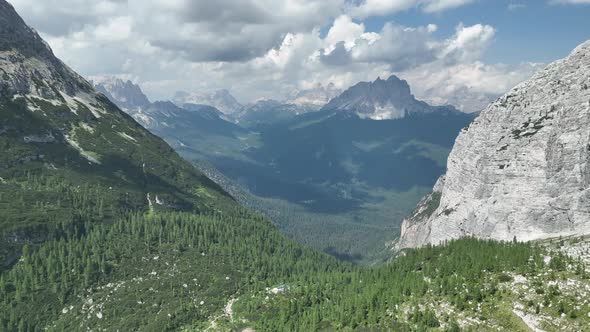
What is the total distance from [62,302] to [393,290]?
118m

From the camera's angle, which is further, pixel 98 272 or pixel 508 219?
Result: pixel 508 219

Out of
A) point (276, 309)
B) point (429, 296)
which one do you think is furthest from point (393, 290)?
point (276, 309)

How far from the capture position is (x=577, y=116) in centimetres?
17775

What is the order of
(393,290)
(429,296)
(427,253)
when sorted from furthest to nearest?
(427,253), (393,290), (429,296)

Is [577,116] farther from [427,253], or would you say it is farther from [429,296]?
[429,296]

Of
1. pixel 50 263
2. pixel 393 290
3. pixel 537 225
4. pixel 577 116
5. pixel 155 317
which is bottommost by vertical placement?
pixel 155 317

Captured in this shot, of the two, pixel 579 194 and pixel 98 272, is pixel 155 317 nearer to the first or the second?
pixel 98 272

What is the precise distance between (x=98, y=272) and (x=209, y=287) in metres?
43.4

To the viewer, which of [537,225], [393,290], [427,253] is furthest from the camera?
[537,225]

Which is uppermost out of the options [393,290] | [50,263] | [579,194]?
[579,194]

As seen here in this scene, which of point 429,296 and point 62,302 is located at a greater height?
point 429,296

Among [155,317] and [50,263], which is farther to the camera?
[50,263]

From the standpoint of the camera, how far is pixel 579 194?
175 meters

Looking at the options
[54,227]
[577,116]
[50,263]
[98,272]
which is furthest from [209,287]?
[577,116]
